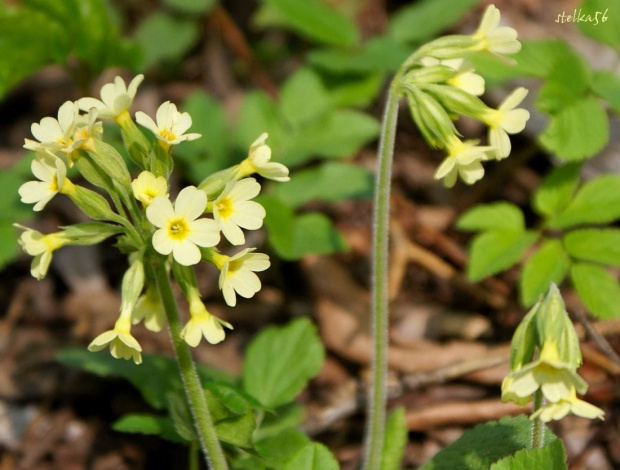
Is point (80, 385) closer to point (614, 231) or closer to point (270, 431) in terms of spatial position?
point (270, 431)

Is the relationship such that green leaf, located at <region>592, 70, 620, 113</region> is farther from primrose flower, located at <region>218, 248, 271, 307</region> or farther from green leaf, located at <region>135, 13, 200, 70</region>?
green leaf, located at <region>135, 13, 200, 70</region>

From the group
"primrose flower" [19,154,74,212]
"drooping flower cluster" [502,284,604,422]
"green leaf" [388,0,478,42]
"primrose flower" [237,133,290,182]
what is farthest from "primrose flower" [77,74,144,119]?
"green leaf" [388,0,478,42]

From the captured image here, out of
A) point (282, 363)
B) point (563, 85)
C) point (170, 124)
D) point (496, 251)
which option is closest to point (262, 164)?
point (170, 124)

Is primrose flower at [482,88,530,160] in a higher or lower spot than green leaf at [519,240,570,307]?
higher

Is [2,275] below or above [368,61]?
below

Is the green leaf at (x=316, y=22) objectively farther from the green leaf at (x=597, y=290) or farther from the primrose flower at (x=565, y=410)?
the primrose flower at (x=565, y=410)

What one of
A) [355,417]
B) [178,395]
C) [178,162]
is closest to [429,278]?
[355,417]
